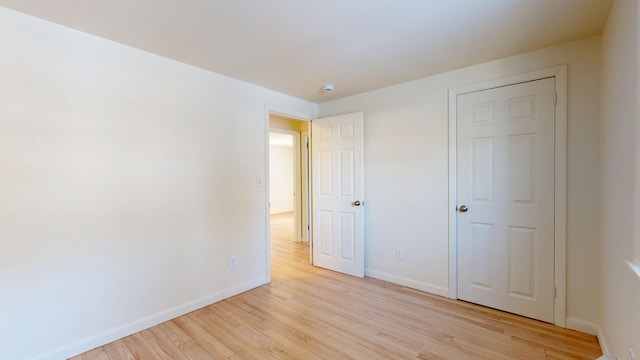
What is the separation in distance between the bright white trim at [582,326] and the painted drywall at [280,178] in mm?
7465

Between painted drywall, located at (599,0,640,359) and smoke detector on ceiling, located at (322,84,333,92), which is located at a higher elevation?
smoke detector on ceiling, located at (322,84,333,92)

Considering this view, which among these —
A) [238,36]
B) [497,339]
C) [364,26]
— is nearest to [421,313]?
[497,339]

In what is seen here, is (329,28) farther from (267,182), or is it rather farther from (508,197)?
(508,197)

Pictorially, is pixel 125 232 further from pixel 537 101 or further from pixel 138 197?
pixel 537 101

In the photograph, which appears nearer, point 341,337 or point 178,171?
point 341,337

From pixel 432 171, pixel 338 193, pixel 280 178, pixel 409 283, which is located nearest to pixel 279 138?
pixel 280 178

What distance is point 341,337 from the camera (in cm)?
213

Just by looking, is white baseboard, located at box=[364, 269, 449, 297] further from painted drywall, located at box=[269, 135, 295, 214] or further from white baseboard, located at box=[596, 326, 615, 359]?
painted drywall, located at box=[269, 135, 295, 214]

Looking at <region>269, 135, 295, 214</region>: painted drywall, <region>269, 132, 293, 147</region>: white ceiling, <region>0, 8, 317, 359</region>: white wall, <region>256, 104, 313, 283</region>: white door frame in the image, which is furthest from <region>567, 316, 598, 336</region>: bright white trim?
<region>269, 135, 295, 214</region>: painted drywall

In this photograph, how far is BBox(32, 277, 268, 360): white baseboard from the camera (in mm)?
1869

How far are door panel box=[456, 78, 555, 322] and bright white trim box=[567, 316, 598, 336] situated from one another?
12 centimetres

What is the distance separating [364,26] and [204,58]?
55.4 inches

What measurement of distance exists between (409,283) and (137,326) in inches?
103

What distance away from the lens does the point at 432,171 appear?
2.89 metres
